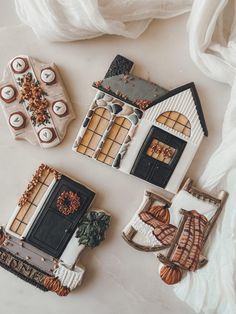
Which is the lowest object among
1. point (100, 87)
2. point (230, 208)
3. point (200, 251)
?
point (200, 251)

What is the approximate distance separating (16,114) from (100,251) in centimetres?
37

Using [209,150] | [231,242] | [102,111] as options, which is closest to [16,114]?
[102,111]

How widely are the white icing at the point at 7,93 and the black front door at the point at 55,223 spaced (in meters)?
0.22

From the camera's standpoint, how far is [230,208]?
1156mm

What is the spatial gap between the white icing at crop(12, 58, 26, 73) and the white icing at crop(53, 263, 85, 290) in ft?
1.47

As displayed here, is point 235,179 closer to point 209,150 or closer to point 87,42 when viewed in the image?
point 209,150

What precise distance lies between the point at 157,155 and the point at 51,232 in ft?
0.97

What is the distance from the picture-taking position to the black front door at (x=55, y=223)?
1.17 metres

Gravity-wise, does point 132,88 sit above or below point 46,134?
above

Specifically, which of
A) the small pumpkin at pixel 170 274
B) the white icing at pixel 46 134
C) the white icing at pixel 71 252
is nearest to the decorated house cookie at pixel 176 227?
the small pumpkin at pixel 170 274

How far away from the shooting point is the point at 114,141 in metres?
1.17

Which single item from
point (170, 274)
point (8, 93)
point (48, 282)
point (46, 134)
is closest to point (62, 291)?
point (48, 282)

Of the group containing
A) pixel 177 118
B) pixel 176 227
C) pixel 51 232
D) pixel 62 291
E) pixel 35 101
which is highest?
pixel 177 118

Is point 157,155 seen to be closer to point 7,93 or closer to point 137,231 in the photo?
point 137,231
